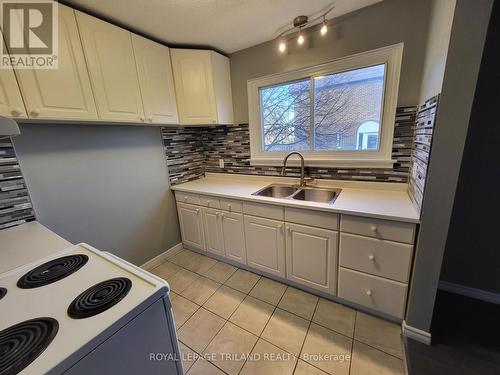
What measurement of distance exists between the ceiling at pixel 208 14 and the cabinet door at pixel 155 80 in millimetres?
111

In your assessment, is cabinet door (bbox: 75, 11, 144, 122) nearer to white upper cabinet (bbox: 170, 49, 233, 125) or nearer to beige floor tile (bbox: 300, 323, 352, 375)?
white upper cabinet (bbox: 170, 49, 233, 125)

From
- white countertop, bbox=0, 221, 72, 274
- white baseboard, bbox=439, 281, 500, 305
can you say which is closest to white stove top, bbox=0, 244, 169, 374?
white countertop, bbox=0, 221, 72, 274

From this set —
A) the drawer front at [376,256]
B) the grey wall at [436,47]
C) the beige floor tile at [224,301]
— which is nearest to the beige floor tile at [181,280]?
the beige floor tile at [224,301]

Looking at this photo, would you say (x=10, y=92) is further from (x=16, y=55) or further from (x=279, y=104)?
(x=279, y=104)

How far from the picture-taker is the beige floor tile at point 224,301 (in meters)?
1.70

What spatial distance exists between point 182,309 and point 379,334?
146 centimetres

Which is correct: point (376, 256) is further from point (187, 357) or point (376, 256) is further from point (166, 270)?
point (166, 270)

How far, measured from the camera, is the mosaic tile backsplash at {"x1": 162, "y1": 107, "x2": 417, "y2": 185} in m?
1.95

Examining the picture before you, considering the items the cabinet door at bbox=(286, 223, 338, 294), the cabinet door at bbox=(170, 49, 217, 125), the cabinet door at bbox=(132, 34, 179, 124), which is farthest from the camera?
the cabinet door at bbox=(170, 49, 217, 125)

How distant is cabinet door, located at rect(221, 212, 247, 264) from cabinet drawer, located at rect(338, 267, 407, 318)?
0.89 meters

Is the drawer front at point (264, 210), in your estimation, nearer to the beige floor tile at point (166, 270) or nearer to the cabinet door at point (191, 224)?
the cabinet door at point (191, 224)

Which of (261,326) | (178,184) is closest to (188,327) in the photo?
(261,326)

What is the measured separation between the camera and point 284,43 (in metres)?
1.89

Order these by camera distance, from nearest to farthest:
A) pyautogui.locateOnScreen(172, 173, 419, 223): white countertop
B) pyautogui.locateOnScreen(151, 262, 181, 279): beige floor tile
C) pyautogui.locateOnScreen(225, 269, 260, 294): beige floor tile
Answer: pyautogui.locateOnScreen(172, 173, 419, 223): white countertop
pyautogui.locateOnScreen(225, 269, 260, 294): beige floor tile
pyautogui.locateOnScreen(151, 262, 181, 279): beige floor tile
